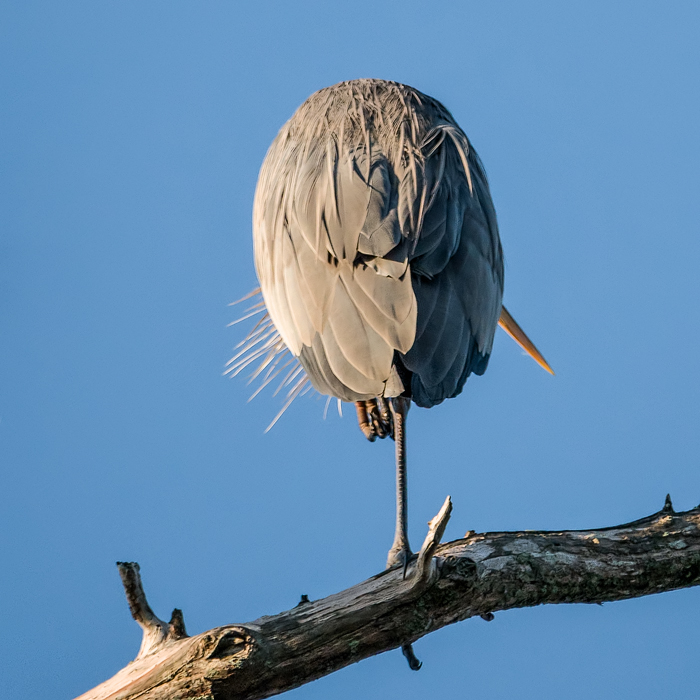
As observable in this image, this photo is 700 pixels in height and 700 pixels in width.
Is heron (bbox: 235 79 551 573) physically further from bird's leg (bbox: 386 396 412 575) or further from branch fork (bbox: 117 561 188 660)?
branch fork (bbox: 117 561 188 660)

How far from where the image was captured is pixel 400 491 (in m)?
3.61

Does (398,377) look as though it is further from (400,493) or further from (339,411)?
(339,411)

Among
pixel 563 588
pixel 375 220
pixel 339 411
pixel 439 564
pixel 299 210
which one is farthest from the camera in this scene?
pixel 339 411

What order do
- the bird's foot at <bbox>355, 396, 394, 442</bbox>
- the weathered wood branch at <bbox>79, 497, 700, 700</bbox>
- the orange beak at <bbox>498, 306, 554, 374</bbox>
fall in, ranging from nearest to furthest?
the weathered wood branch at <bbox>79, 497, 700, 700</bbox>
the bird's foot at <bbox>355, 396, 394, 442</bbox>
the orange beak at <bbox>498, 306, 554, 374</bbox>

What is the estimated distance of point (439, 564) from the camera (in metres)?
3.05

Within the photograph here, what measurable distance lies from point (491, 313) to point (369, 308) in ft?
1.79

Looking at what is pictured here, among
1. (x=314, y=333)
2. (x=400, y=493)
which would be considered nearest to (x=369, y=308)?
(x=314, y=333)

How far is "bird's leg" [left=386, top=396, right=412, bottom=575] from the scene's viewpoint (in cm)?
351

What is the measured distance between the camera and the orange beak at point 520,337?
15.5 feet

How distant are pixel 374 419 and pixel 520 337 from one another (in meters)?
0.97

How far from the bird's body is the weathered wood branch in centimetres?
54

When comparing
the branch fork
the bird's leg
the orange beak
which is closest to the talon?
the bird's leg

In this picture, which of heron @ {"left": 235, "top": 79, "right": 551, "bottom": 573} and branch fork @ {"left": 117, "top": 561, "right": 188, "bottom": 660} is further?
heron @ {"left": 235, "top": 79, "right": 551, "bottom": 573}

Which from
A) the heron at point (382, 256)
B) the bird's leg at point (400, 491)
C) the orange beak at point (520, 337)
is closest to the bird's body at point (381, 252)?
the heron at point (382, 256)
